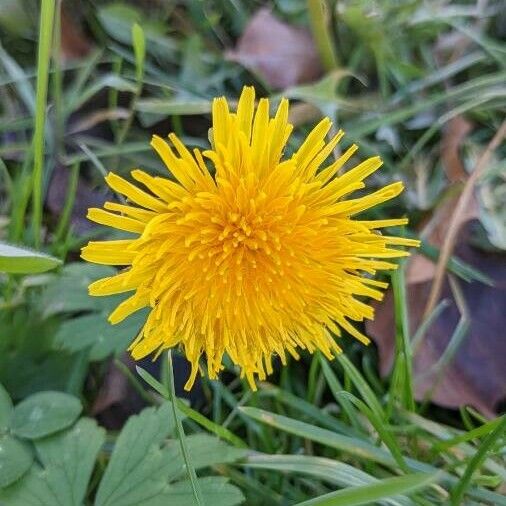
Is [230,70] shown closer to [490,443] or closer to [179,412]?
[179,412]

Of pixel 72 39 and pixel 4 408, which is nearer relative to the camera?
pixel 4 408

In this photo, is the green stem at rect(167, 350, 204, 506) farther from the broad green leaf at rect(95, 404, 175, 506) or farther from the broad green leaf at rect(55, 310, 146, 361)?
the broad green leaf at rect(55, 310, 146, 361)

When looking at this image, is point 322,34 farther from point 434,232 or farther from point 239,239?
point 239,239

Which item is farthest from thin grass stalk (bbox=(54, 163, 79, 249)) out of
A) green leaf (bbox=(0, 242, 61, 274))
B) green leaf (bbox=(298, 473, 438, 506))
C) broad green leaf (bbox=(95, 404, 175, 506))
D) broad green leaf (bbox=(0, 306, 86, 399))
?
green leaf (bbox=(298, 473, 438, 506))

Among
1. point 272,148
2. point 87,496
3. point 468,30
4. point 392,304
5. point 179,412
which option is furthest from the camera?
point 468,30

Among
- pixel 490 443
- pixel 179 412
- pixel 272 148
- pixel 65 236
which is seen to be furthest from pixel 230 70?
pixel 490 443

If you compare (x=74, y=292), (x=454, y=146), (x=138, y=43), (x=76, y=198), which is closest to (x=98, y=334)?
(x=74, y=292)
